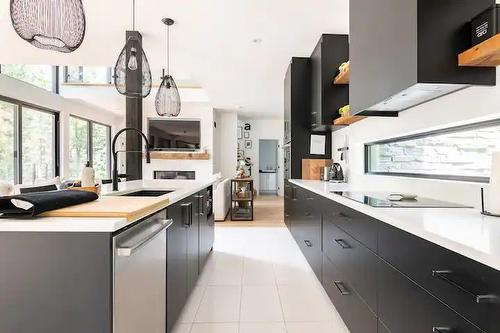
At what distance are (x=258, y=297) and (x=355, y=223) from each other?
1.15 m

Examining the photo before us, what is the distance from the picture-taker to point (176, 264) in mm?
1795

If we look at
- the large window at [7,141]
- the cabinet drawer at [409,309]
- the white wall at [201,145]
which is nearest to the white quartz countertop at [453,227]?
the cabinet drawer at [409,309]

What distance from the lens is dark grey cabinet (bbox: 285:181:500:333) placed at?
2.46ft

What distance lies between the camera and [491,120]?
1.46 metres

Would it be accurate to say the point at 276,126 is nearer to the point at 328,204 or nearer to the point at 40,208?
the point at 328,204

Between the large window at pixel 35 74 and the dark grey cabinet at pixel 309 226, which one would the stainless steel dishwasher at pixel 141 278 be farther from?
the large window at pixel 35 74

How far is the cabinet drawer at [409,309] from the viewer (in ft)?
2.79

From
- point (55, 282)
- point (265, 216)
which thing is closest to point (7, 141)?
point (265, 216)

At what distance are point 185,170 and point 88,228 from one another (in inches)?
275

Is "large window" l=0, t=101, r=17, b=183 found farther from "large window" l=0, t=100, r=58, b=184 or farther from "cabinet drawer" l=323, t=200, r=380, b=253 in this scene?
"cabinet drawer" l=323, t=200, r=380, b=253

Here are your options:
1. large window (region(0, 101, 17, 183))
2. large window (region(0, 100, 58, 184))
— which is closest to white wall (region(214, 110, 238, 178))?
large window (region(0, 100, 58, 184))

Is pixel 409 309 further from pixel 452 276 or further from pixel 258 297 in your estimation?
pixel 258 297

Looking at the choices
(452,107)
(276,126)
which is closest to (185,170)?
(276,126)

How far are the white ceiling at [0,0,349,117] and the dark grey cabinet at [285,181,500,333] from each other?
1.99m
